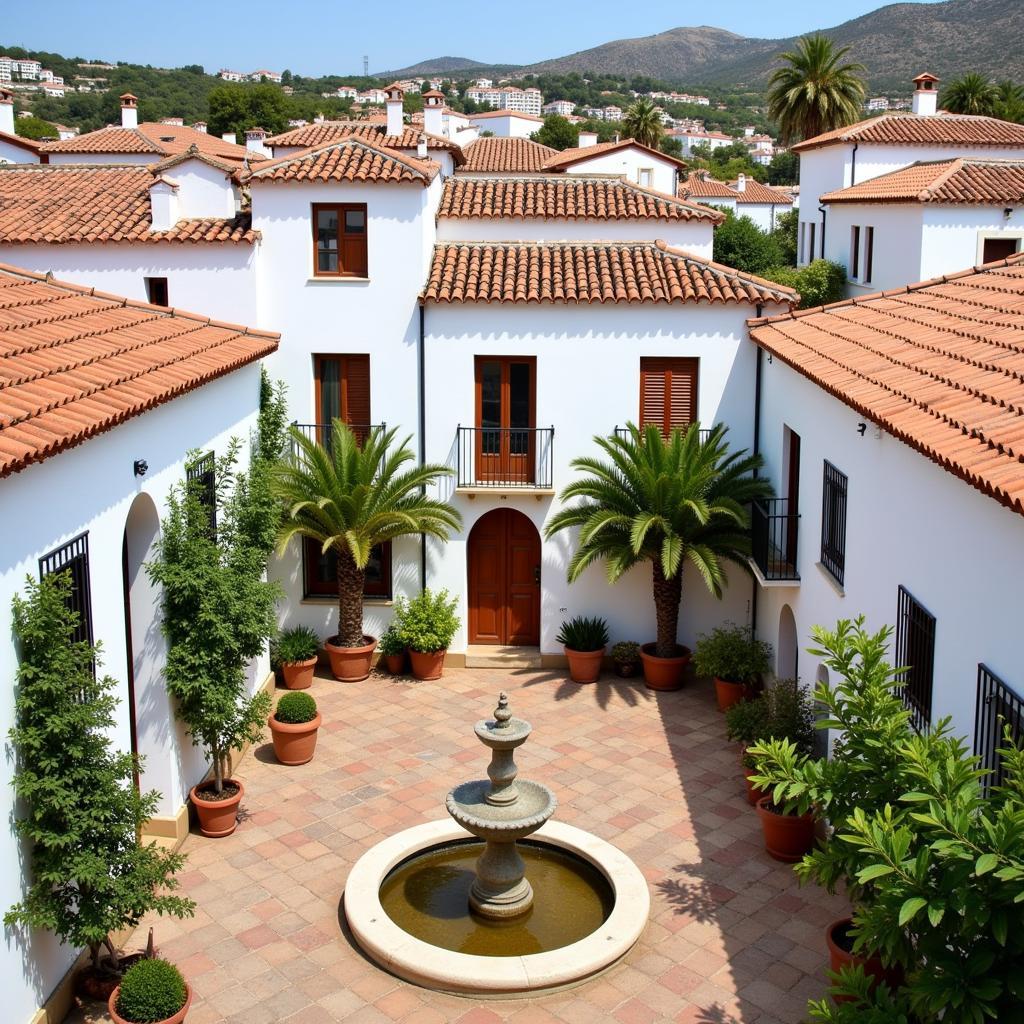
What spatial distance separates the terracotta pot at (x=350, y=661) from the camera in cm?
1980

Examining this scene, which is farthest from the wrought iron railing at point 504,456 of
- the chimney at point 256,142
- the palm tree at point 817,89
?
the palm tree at point 817,89

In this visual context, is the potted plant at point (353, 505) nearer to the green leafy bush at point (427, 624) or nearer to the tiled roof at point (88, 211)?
the green leafy bush at point (427, 624)

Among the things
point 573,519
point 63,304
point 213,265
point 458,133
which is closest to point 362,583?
point 573,519

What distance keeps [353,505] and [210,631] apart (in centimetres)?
566

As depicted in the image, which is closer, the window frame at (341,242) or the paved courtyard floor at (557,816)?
the paved courtyard floor at (557,816)

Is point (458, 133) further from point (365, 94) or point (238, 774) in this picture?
point (365, 94)

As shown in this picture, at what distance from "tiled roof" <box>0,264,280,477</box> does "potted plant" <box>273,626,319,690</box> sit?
4.67m

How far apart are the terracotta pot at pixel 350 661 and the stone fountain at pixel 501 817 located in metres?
7.42

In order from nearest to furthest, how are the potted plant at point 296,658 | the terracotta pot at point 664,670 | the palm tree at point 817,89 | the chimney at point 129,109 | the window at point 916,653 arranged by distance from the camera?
the window at point 916,653 < the potted plant at point 296,658 < the terracotta pot at point 664,670 < the chimney at point 129,109 < the palm tree at point 817,89

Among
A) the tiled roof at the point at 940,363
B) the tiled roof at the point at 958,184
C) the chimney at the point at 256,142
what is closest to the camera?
the tiled roof at the point at 940,363

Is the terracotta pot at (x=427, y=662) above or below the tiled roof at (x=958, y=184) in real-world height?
below

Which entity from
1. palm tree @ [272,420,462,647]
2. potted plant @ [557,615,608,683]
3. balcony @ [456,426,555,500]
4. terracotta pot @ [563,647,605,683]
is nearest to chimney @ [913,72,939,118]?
balcony @ [456,426,555,500]

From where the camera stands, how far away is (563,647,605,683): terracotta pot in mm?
19844

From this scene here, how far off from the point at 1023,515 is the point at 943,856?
2.55 metres
